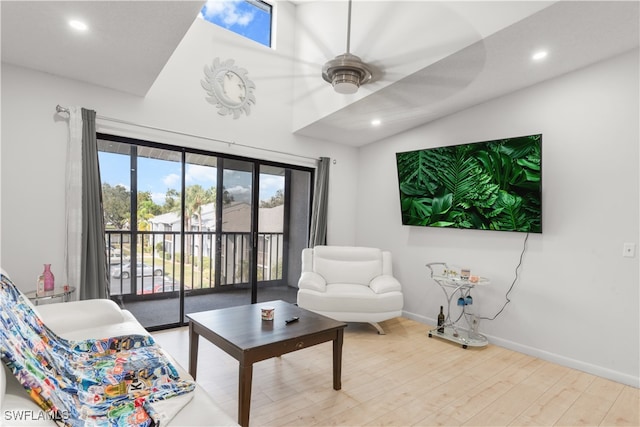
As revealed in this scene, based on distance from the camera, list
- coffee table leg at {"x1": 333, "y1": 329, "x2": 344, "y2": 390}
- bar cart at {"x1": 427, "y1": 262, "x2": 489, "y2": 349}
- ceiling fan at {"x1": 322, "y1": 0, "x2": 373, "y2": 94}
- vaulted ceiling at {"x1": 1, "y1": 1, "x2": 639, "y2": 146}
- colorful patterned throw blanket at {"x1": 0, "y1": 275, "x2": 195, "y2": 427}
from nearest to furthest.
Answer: colorful patterned throw blanket at {"x1": 0, "y1": 275, "x2": 195, "y2": 427} → vaulted ceiling at {"x1": 1, "y1": 1, "x2": 639, "y2": 146} → coffee table leg at {"x1": 333, "y1": 329, "x2": 344, "y2": 390} → ceiling fan at {"x1": 322, "y1": 0, "x2": 373, "y2": 94} → bar cart at {"x1": 427, "y1": 262, "x2": 489, "y2": 349}

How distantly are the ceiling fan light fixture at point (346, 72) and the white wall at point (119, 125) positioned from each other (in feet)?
5.53

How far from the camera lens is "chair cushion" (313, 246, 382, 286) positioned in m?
4.11

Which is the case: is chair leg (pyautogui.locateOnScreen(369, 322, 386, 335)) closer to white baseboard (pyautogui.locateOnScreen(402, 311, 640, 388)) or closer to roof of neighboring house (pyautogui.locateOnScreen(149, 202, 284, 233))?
white baseboard (pyautogui.locateOnScreen(402, 311, 640, 388))

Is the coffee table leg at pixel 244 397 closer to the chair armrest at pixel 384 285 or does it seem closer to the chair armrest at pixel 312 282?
the chair armrest at pixel 312 282

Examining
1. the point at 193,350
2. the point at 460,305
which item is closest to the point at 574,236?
the point at 460,305

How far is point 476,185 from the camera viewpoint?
3418 millimetres

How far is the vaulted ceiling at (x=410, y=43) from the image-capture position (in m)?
2.09

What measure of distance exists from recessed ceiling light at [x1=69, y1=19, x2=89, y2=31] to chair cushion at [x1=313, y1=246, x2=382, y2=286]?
3.00 metres

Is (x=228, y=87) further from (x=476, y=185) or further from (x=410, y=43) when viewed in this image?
(x=476, y=185)

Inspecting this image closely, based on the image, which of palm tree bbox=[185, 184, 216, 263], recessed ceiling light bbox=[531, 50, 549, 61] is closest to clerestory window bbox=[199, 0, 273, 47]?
palm tree bbox=[185, 184, 216, 263]

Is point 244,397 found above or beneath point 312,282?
beneath

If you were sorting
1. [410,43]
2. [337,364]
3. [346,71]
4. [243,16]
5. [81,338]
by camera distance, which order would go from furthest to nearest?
[243,16] < [410,43] < [346,71] < [337,364] < [81,338]

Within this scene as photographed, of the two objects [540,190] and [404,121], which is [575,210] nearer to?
[540,190]

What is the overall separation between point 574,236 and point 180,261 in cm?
390
